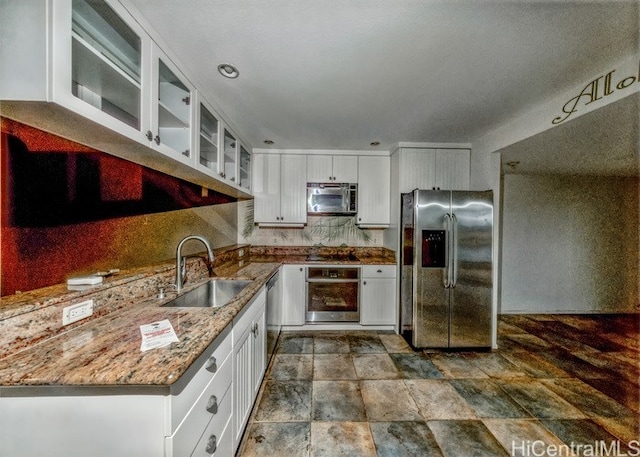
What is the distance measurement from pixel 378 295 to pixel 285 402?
5.52 ft

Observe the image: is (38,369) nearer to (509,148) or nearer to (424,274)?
(424,274)

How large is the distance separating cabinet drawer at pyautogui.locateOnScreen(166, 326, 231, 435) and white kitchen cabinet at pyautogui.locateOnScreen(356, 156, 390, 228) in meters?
2.56

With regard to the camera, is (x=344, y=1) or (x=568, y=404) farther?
(x=568, y=404)

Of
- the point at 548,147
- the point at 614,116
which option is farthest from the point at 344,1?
the point at 548,147

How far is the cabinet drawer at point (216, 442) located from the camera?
3.26ft

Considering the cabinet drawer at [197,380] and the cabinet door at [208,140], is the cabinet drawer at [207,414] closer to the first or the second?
the cabinet drawer at [197,380]

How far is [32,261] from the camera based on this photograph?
1101 millimetres

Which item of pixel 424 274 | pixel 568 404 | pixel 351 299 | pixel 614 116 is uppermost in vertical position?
pixel 614 116

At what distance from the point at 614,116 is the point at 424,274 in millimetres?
1837

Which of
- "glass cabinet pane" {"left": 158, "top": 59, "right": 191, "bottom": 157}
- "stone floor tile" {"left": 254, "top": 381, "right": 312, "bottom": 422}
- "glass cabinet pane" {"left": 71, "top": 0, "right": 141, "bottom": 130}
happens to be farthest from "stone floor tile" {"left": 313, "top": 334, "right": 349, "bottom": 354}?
"glass cabinet pane" {"left": 71, "top": 0, "right": 141, "bottom": 130}

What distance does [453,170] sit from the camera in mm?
3158

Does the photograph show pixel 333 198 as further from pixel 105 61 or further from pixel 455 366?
pixel 105 61

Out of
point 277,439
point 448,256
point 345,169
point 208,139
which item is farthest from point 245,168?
point 277,439

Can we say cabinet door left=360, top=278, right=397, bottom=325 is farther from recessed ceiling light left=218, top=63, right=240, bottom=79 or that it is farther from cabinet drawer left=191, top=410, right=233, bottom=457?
recessed ceiling light left=218, top=63, right=240, bottom=79
